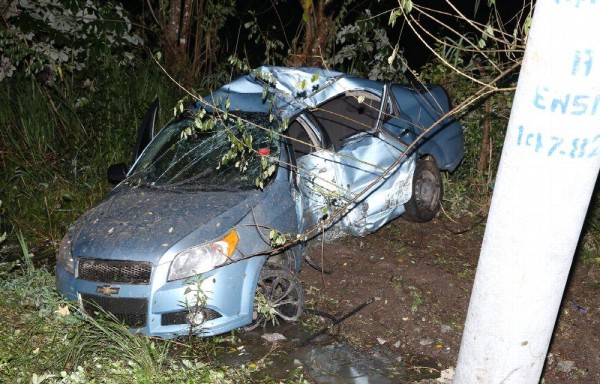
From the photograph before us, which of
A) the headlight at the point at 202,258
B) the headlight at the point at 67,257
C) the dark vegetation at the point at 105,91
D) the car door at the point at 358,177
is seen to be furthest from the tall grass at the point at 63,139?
the headlight at the point at 202,258

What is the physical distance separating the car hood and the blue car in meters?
0.01

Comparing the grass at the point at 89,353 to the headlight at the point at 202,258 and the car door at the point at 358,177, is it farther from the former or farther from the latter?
the car door at the point at 358,177

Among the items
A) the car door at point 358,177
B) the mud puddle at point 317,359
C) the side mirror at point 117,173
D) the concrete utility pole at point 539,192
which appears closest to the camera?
the concrete utility pole at point 539,192

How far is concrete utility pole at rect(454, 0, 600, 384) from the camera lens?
7.68 ft

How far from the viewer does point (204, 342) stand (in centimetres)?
534

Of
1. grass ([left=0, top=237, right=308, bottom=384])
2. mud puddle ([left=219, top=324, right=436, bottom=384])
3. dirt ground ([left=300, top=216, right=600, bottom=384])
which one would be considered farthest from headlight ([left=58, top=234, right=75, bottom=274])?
dirt ground ([left=300, top=216, right=600, bottom=384])

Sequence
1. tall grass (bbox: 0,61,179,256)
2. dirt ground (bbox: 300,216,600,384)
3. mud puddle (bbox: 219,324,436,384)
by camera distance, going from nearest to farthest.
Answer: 1. mud puddle (bbox: 219,324,436,384)
2. dirt ground (bbox: 300,216,600,384)
3. tall grass (bbox: 0,61,179,256)

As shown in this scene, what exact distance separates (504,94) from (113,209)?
450 centimetres

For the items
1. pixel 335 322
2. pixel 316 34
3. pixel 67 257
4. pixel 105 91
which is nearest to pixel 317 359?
pixel 335 322

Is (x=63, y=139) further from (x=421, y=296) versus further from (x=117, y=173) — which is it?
(x=421, y=296)

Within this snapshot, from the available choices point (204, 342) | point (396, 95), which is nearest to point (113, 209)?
point (204, 342)

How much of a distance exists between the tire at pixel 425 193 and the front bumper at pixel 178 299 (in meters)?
2.60

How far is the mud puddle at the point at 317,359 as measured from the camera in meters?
4.99

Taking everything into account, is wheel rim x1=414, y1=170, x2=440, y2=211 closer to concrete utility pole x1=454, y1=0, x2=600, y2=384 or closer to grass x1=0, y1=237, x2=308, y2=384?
grass x1=0, y1=237, x2=308, y2=384
